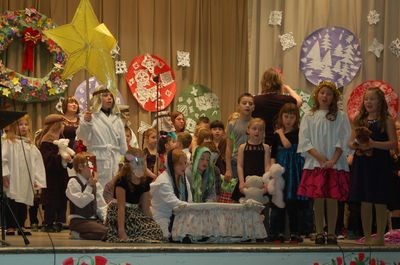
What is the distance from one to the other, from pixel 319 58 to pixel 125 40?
8.57 ft

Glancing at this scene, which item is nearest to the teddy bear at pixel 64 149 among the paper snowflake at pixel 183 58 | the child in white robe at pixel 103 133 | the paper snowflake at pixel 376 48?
the child in white robe at pixel 103 133

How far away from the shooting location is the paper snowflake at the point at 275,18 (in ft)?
34.9

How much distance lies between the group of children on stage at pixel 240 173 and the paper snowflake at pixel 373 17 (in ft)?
10.1

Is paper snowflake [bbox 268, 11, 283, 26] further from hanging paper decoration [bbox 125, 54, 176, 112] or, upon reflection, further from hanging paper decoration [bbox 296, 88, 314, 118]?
hanging paper decoration [bbox 125, 54, 176, 112]

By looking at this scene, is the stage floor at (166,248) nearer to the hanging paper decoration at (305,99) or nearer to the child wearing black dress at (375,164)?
the child wearing black dress at (375,164)

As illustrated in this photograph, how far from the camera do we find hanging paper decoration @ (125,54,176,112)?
10789mm

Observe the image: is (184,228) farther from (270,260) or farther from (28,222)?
(28,222)

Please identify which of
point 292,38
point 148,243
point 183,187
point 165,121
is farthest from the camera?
point 292,38

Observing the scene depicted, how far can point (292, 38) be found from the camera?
10523mm

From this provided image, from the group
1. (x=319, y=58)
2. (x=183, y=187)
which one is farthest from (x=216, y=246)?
(x=319, y=58)

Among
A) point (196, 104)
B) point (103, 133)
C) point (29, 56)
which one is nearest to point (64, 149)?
point (103, 133)

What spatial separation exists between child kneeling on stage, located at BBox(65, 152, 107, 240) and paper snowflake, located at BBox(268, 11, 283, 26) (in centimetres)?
426

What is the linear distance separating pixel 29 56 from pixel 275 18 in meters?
3.24

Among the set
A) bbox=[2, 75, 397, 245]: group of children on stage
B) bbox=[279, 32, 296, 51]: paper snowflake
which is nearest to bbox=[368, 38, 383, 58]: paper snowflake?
bbox=[279, 32, 296, 51]: paper snowflake
